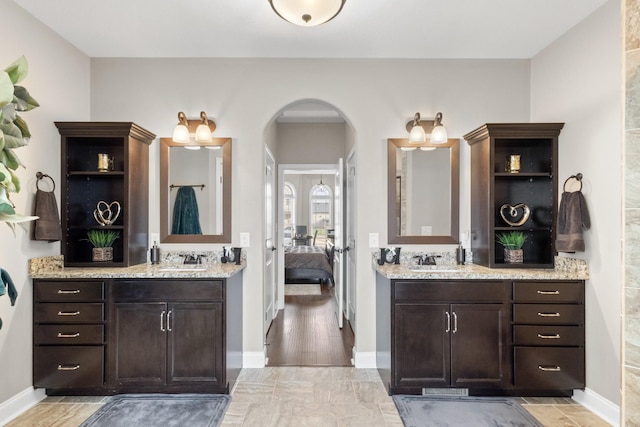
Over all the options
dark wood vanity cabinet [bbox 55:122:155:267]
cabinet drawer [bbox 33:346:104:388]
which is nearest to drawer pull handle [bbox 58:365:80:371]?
cabinet drawer [bbox 33:346:104:388]

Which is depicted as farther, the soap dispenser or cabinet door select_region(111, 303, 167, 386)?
the soap dispenser

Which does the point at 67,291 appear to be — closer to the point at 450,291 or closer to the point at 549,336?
the point at 450,291

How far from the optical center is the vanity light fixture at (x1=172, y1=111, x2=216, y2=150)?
10.2ft

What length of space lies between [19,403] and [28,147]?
177cm

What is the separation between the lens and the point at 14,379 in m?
2.49

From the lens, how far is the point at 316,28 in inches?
112

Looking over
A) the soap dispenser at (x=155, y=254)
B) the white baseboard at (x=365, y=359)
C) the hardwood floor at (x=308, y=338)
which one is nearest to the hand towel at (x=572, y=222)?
the white baseboard at (x=365, y=359)

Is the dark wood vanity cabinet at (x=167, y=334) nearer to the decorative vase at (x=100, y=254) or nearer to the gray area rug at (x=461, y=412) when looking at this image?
the decorative vase at (x=100, y=254)

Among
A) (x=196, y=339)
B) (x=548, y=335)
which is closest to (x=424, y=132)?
(x=548, y=335)

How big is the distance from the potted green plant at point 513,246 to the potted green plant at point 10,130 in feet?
10.2

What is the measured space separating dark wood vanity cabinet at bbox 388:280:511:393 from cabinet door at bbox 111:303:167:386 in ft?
5.47

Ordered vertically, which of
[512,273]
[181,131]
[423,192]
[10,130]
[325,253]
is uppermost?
[181,131]

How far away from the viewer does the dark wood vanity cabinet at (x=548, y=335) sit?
8.63 feet

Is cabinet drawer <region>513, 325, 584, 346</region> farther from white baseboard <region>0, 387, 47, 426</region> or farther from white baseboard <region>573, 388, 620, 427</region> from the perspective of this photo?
white baseboard <region>0, 387, 47, 426</region>
